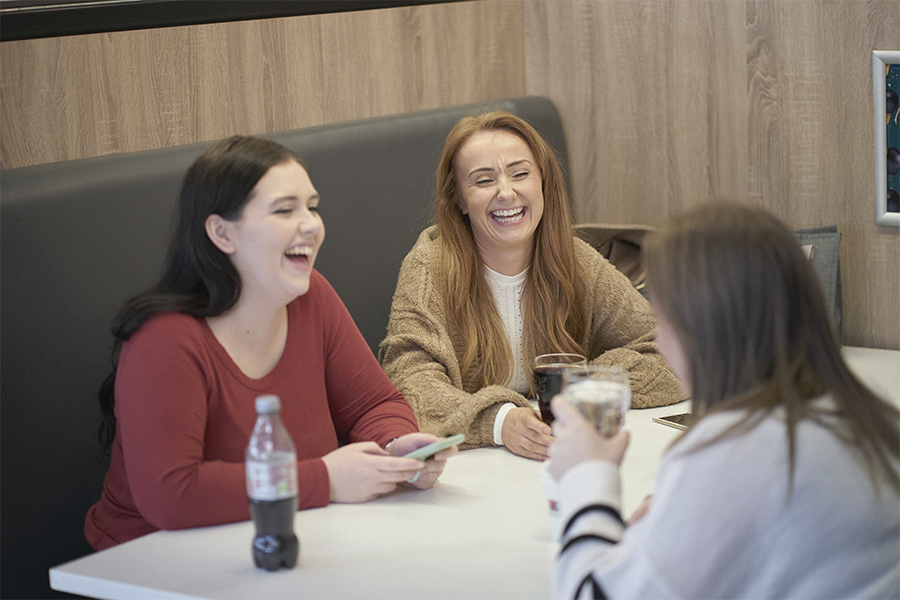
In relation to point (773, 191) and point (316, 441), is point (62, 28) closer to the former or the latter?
point (316, 441)

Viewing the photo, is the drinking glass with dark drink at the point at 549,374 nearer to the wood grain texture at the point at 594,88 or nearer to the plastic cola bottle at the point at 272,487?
the plastic cola bottle at the point at 272,487

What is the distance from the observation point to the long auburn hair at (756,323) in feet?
3.26

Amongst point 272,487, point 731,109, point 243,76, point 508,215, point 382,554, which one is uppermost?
point 243,76

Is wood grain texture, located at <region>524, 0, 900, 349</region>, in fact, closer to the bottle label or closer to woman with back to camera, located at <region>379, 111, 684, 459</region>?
woman with back to camera, located at <region>379, 111, 684, 459</region>

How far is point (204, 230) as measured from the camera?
1.51 meters

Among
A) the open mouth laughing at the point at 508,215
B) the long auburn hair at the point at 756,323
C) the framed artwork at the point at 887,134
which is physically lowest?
the long auburn hair at the point at 756,323

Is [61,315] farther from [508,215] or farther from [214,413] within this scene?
[508,215]

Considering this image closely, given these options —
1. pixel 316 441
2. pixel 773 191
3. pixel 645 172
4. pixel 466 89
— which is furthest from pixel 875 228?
pixel 316 441

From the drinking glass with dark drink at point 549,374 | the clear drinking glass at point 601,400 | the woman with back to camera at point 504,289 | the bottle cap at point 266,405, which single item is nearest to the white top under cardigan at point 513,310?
the woman with back to camera at point 504,289

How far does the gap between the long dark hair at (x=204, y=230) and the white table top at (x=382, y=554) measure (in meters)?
0.35

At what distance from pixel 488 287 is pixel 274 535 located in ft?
3.52

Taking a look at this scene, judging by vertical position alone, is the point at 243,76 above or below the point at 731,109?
above

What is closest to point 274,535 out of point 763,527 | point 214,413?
point 214,413

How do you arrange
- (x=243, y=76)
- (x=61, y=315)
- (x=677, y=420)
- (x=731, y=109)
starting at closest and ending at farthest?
(x=61, y=315), (x=677, y=420), (x=243, y=76), (x=731, y=109)
